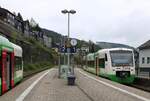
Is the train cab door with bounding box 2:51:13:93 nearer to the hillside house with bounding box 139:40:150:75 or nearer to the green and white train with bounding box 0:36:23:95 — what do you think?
the green and white train with bounding box 0:36:23:95

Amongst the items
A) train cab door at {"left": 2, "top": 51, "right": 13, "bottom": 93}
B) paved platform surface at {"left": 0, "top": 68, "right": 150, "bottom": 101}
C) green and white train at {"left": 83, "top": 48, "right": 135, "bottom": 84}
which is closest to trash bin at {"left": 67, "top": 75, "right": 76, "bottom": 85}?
paved platform surface at {"left": 0, "top": 68, "right": 150, "bottom": 101}

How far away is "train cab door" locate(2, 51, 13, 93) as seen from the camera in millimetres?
22125

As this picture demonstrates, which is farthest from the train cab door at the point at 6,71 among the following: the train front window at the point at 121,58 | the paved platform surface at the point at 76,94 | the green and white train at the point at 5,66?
the train front window at the point at 121,58

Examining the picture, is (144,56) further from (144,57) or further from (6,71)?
(6,71)

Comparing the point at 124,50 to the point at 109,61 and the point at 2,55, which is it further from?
the point at 2,55

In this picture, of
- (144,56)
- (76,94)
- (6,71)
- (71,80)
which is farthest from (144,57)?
(6,71)

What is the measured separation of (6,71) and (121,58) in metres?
18.7

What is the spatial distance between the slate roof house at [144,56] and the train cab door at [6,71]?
4411cm

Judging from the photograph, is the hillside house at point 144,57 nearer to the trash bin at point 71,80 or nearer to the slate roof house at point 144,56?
the slate roof house at point 144,56

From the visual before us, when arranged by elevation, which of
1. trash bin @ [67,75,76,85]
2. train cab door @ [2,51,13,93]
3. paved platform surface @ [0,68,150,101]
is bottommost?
paved platform surface @ [0,68,150,101]

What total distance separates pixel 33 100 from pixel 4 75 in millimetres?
3432

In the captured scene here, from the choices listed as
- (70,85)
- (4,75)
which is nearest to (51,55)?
(70,85)

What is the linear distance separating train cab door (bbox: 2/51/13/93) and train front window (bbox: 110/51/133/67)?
16.1m

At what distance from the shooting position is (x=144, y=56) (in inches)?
2827
